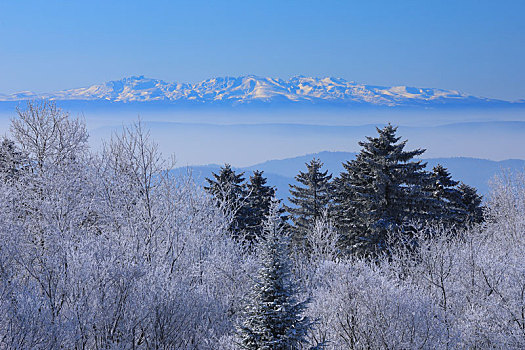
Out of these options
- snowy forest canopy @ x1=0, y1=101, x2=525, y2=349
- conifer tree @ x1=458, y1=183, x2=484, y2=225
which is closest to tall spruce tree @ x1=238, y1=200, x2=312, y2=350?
snowy forest canopy @ x1=0, y1=101, x2=525, y2=349

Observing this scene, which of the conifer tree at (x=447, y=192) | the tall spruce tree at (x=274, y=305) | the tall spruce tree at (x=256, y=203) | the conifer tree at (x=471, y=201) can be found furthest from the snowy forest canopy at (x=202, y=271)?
the tall spruce tree at (x=256, y=203)

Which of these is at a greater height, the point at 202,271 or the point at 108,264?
the point at 108,264

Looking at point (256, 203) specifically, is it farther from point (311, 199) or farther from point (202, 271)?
point (202, 271)

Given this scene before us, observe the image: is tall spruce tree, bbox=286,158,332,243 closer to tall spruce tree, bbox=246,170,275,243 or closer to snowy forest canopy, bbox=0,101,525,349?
tall spruce tree, bbox=246,170,275,243

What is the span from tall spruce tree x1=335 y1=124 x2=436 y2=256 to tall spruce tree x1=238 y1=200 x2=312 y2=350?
20.4 meters

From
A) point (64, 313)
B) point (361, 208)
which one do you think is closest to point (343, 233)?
point (361, 208)

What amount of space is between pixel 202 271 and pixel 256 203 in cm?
2333

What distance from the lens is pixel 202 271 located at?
23.3 metres

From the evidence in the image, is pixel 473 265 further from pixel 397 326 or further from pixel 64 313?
pixel 64 313

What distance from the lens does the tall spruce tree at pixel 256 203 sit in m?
43.7

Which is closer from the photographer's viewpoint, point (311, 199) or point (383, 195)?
point (383, 195)

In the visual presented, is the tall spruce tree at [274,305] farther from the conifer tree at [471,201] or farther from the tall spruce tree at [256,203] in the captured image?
the conifer tree at [471,201]

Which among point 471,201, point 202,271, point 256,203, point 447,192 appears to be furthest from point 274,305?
point 471,201

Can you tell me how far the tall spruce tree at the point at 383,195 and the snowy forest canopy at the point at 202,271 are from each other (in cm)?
11
